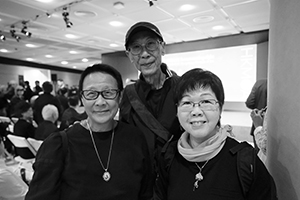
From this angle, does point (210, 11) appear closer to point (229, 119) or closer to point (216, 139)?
point (229, 119)

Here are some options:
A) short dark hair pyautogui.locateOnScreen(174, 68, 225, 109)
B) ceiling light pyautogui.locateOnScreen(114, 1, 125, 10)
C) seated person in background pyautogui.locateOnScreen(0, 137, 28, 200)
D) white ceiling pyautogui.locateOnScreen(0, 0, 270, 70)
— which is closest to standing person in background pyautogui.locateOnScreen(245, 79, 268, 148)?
white ceiling pyautogui.locateOnScreen(0, 0, 270, 70)

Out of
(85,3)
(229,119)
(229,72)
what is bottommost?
(229,119)

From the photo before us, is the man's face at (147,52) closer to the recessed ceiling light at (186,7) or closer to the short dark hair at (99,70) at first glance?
the short dark hair at (99,70)

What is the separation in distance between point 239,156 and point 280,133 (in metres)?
0.45

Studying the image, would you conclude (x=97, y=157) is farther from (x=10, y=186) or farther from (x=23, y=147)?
(x=23, y=147)

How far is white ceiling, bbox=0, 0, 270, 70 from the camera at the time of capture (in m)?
3.89

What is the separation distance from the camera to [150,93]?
136 centimetres

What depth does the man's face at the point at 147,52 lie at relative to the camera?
49.3 inches

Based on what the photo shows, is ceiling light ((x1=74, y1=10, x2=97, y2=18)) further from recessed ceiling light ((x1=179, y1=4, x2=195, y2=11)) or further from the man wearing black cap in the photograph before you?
the man wearing black cap

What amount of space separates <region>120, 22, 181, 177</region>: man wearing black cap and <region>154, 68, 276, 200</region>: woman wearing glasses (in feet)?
0.94

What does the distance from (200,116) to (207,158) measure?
189 mm

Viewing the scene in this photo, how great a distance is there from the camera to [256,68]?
6.36m

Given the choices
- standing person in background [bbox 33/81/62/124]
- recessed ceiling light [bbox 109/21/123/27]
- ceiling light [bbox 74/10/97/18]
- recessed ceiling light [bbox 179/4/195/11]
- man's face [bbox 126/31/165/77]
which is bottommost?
standing person in background [bbox 33/81/62/124]

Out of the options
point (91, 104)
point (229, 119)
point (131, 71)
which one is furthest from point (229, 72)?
point (91, 104)
